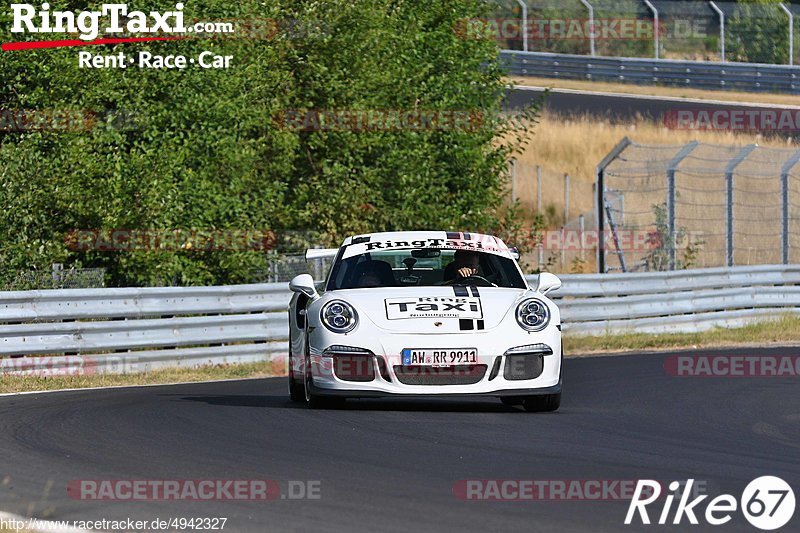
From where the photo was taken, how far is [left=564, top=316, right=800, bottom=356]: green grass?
19.2 metres

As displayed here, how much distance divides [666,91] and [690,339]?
88.5ft

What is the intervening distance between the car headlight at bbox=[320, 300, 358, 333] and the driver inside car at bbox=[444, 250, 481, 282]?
3.80 ft

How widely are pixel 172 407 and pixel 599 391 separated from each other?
3.88 metres

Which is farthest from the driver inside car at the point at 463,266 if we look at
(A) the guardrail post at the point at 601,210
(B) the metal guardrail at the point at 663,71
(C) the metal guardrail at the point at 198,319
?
(B) the metal guardrail at the point at 663,71

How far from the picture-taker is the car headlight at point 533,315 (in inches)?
408

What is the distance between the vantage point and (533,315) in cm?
1043

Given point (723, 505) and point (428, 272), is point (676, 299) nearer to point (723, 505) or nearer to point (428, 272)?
point (428, 272)

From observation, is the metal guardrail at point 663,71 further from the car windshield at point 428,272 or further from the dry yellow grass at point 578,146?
the car windshield at point 428,272

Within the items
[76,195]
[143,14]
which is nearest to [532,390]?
[76,195]

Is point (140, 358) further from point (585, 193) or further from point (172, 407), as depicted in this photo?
point (585, 193)

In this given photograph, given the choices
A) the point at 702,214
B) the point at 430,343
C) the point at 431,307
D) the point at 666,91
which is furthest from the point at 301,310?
the point at 666,91

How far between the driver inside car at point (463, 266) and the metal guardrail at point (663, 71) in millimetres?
30071

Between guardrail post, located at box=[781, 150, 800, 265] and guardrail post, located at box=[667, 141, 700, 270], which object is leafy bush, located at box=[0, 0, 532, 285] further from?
guardrail post, located at box=[781, 150, 800, 265]

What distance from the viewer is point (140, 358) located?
1535 cm
